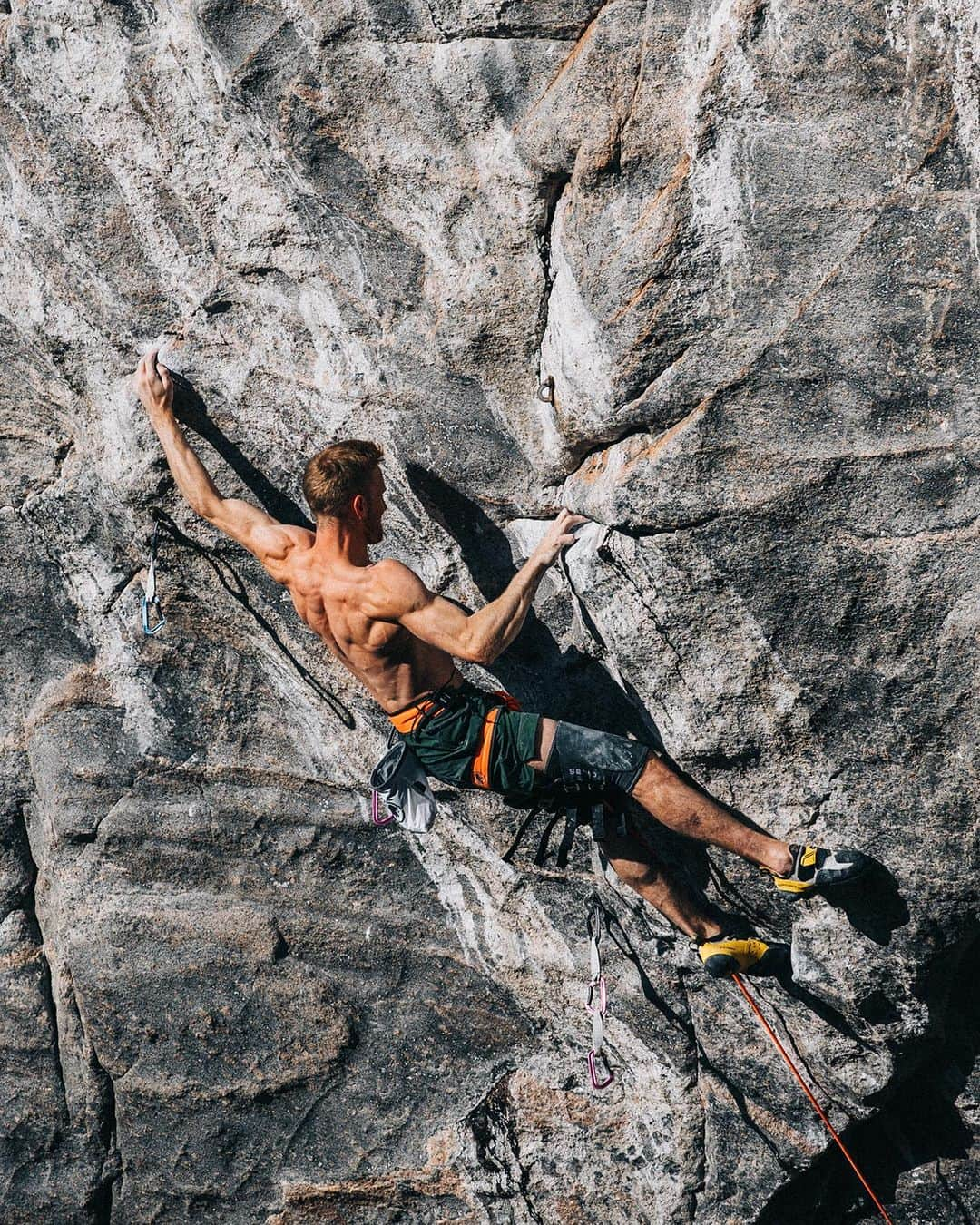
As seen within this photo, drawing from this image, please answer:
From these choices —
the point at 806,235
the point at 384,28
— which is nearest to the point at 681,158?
the point at 806,235

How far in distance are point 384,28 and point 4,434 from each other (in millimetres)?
2675

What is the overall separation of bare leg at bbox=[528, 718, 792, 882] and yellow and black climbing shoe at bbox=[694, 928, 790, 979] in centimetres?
46

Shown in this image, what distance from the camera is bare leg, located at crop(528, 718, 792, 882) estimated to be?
4777 millimetres

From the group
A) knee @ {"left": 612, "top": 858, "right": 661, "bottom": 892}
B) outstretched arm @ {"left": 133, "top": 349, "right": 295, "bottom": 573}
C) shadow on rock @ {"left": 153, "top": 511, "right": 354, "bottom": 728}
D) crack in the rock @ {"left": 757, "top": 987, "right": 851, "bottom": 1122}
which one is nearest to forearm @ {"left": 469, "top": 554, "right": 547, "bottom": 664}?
outstretched arm @ {"left": 133, "top": 349, "right": 295, "bottom": 573}

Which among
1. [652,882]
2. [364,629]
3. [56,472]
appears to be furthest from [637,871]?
[56,472]

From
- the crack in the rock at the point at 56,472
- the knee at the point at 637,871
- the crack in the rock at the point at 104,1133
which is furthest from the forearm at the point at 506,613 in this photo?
the crack in the rock at the point at 104,1133

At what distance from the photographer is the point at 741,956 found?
508cm

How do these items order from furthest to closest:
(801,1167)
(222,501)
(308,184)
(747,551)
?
(801,1167) → (222,501) → (308,184) → (747,551)

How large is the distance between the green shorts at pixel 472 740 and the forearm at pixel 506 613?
1.88ft

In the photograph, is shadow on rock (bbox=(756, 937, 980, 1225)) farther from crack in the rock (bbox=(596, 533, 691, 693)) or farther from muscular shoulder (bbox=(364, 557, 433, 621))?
muscular shoulder (bbox=(364, 557, 433, 621))

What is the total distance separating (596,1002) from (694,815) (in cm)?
134

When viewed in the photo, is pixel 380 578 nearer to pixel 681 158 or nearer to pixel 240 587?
pixel 240 587

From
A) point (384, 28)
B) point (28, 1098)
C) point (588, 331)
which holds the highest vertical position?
point (384, 28)

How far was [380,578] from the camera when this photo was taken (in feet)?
15.1
